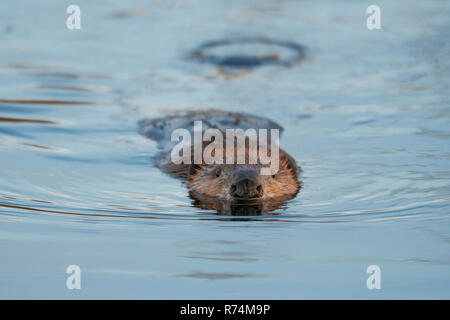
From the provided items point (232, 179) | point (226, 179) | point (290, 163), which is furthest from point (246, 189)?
point (290, 163)

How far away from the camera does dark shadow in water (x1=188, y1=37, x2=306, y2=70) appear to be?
11992mm

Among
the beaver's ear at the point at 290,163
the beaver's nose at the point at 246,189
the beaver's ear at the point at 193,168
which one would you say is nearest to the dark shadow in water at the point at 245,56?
the beaver's ear at the point at 290,163

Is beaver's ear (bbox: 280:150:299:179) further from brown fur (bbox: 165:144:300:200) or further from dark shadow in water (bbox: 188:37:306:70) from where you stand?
dark shadow in water (bbox: 188:37:306:70)

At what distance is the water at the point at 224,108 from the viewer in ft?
16.0

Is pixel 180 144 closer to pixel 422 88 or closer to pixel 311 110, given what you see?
pixel 311 110

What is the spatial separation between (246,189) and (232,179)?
0.55ft

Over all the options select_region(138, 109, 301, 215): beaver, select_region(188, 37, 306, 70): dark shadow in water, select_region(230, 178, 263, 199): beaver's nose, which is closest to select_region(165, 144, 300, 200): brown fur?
select_region(138, 109, 301, 215): beaver

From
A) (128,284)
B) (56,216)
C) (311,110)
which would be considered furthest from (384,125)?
(128,284)

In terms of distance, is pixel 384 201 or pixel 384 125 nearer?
pixel 384 201

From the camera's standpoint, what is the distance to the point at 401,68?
11.6 metres

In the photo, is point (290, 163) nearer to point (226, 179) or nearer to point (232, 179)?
point (226, 179)

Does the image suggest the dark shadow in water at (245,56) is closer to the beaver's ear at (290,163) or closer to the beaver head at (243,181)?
the beaver's ear at (290,163)
